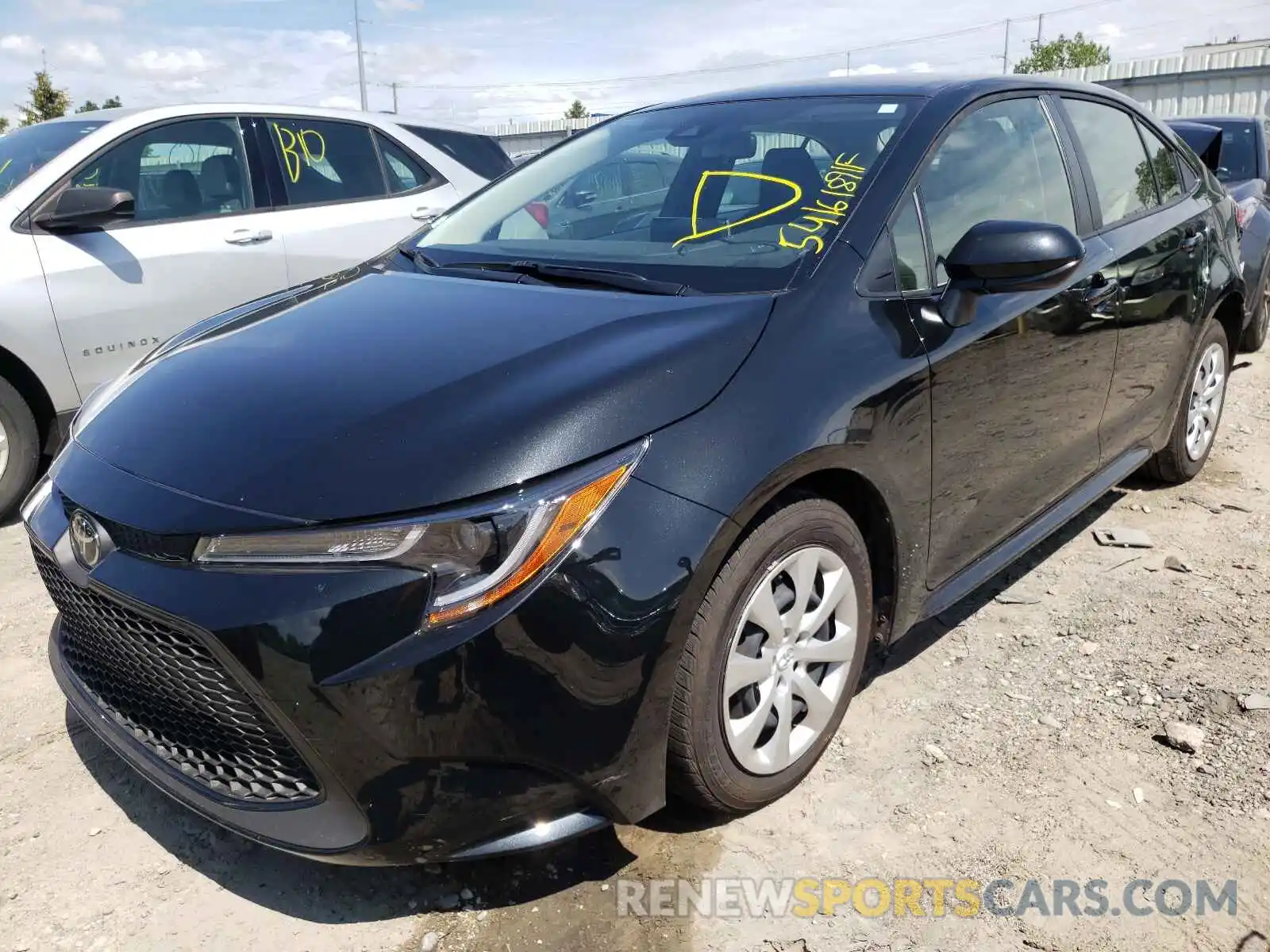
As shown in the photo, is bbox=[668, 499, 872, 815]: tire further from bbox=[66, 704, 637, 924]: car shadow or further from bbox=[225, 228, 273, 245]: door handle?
bbox=[225, 228, 273, 245]: door handle

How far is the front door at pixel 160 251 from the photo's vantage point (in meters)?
4.25

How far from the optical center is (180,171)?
15.5 ft

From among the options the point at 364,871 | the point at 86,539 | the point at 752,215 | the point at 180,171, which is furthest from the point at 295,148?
the point at 364,871

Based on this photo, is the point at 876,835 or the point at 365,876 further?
the point at 876,835

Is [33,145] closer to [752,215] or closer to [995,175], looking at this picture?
[752,215]

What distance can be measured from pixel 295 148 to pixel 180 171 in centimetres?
62

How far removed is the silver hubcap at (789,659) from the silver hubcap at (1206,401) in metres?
2.60

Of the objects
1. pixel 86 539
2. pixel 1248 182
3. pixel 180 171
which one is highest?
pixel 180 171

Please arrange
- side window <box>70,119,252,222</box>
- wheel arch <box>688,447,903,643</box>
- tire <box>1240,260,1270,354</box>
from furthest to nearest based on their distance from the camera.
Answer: tire <box>1240,260,1270,354</box>, side window <box>70,119,252,222</box>, wheel arch <box>688,447,903,643</box>

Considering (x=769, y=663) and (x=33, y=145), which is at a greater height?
(x=33, y=145)

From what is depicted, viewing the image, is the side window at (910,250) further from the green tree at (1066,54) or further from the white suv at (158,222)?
the green tree at (1066,54)

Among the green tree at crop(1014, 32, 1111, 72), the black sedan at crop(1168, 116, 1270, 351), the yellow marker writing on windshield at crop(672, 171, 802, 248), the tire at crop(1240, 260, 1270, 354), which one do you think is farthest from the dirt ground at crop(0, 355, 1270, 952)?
the green tree at crop(1014, 32, 1111, 72)

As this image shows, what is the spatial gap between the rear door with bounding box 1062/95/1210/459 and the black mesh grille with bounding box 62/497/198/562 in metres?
2.85

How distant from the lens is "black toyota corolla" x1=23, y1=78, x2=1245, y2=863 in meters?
1.75
